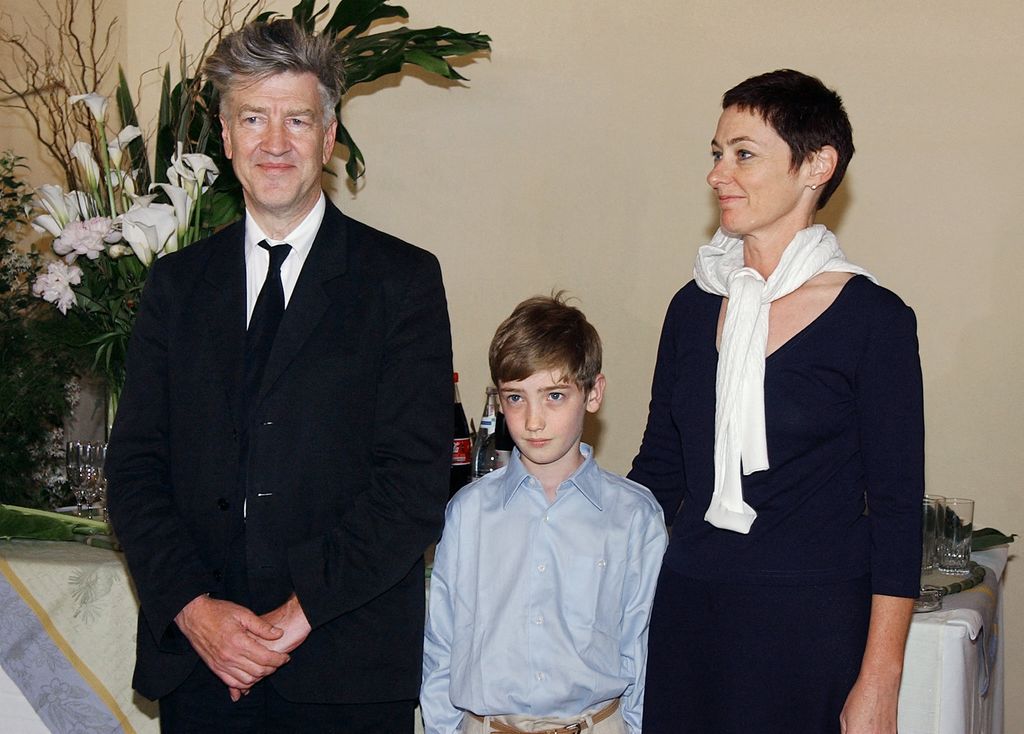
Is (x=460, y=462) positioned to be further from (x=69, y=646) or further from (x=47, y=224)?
(x=47, y=224)

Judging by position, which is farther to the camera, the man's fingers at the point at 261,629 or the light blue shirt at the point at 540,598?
the light blue shirt at the point at 540,598

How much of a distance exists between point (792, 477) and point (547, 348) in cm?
49

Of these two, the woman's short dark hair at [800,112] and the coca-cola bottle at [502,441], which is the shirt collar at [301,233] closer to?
the woman's short dark hair at [800,112]

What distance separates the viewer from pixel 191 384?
178cm

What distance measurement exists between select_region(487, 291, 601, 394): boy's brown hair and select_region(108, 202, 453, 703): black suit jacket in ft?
0.64

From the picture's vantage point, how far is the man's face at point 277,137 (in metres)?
1.76

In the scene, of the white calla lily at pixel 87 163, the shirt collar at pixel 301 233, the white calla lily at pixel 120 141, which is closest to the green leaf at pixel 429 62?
the white calla lily at pixel 120 141

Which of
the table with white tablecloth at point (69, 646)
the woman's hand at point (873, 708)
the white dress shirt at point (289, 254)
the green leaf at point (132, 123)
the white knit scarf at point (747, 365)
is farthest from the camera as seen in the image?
the green leaf at point (132, 123)

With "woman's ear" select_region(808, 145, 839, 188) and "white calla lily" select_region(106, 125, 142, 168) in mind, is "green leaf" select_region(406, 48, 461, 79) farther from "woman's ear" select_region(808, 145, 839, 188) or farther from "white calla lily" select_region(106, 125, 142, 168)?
"woman's ear" select_region(808, 145, 839, 188)

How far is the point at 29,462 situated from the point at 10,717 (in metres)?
0.71

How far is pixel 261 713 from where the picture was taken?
1743 mm

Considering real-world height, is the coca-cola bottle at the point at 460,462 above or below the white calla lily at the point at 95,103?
below

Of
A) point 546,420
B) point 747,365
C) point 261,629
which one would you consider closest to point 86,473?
point 261,629

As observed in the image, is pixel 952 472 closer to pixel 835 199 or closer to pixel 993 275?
pixel 993 275
